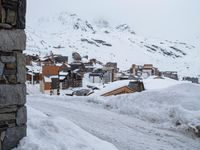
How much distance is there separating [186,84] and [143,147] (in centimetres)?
711

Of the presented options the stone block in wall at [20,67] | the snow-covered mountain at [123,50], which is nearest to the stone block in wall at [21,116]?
the stone block in wall at [20,67]

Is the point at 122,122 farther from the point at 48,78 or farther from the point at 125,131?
the point at 48,78

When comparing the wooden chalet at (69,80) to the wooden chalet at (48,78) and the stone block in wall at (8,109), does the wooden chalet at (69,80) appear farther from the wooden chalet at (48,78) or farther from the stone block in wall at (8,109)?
the stone block in wall at (8,109)

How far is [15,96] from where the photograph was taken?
6082mm

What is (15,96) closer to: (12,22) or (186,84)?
(12,22)

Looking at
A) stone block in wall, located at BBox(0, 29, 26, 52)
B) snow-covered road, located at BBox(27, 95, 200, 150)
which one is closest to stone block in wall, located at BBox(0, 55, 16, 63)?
stone block in wall, located at BBox(0, 29, 26, 52)

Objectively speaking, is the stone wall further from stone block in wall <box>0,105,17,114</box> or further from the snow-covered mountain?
the snow-covered mountain

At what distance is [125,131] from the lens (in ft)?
31.6

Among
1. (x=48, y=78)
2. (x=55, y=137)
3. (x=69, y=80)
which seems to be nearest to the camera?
(x=55, y=137)

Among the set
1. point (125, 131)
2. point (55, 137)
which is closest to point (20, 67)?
point (55, 137)

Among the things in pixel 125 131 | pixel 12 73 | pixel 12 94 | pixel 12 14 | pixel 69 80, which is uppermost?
pixel 69 80

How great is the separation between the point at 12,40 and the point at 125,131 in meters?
4.70

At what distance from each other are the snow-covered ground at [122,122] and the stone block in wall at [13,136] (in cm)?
10

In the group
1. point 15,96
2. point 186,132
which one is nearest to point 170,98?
point 186,132
